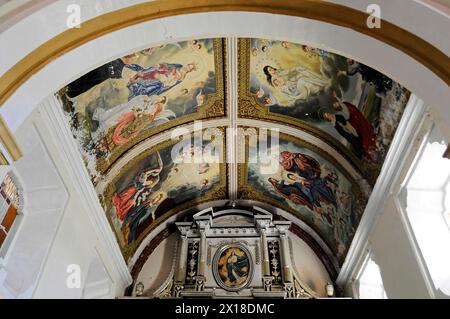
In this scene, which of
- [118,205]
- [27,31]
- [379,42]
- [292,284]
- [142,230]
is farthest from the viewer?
A: [142,230]

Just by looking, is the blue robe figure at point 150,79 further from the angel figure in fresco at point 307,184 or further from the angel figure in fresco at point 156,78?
the angel figure in fresco at point 307,184

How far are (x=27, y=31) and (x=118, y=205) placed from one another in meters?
6.64

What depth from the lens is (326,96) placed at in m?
8.10

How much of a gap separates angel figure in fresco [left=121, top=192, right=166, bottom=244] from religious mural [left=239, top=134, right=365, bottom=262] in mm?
2796

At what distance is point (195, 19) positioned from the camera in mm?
4523

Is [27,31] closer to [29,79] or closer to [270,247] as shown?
[29,79]

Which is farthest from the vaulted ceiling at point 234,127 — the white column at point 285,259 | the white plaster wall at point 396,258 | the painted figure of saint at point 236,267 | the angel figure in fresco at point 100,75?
the painted figure of saint at point 236,267

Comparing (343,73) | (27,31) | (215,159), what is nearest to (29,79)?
(27,31)

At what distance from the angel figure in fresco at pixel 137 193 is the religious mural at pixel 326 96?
3.02m

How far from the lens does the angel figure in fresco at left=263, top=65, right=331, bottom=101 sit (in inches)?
308

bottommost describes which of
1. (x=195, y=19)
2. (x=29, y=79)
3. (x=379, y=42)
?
(x=29, y=79)

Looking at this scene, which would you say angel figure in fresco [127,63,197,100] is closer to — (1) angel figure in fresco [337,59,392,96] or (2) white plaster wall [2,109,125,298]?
(2) white plaster wall [2,109,125,298]

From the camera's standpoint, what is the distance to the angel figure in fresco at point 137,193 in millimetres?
9633

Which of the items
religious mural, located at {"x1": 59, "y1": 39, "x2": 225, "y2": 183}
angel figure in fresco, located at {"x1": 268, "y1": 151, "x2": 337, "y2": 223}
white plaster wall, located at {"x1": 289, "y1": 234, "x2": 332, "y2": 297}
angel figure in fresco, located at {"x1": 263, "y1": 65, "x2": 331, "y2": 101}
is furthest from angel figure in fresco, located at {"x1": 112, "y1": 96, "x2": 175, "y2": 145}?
white plaster wall, located at {"x1": 289, "y1": 234, "x2": 332, "y2": 297}
